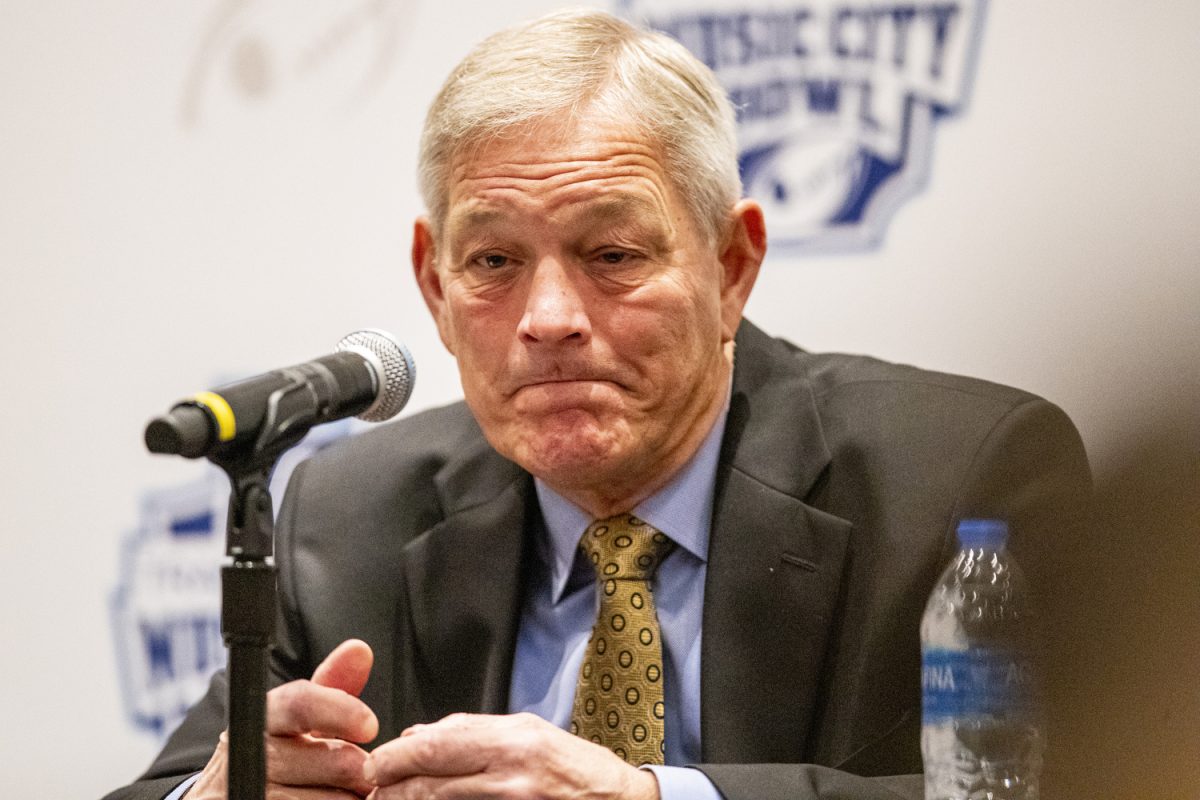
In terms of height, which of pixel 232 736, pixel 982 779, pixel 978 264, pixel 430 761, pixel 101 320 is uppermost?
pixel 978 264

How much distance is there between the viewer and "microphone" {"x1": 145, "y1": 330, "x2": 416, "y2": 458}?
1.19 metres

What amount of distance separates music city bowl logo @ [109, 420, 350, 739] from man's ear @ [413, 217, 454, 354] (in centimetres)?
69

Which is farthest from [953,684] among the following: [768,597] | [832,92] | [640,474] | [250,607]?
[832,92]

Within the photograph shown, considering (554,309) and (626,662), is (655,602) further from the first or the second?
(554,309)

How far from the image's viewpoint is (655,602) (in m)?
2.15

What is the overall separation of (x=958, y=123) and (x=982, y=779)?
4.21 ft

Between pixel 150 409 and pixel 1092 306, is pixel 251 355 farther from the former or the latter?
pixel 1092 306

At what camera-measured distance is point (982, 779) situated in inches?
72.3

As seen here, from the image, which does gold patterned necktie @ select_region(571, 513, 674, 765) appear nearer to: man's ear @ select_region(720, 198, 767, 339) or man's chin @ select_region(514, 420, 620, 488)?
man's chin @ select_region(514, 420, 620, 488)

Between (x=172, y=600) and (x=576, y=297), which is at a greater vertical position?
(x=576, y=297)

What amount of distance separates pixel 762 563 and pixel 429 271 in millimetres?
772

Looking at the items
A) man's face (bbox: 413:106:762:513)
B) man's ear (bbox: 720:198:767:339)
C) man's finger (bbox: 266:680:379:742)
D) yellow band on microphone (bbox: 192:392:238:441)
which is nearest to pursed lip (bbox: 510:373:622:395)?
man's face (bbox: 413:106:762:513)

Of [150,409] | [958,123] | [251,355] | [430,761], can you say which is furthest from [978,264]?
[150,409]

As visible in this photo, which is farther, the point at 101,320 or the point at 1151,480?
the point at 101,320
